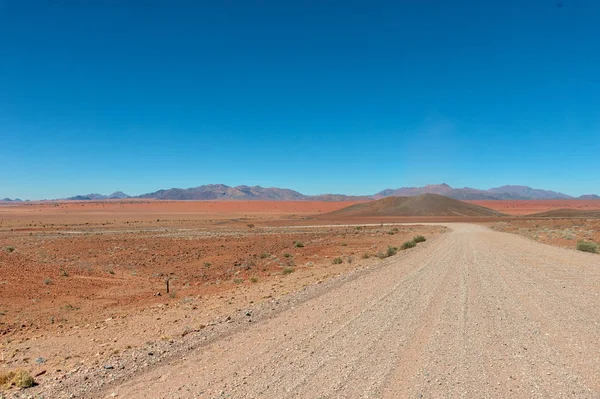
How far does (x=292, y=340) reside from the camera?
26.3ft

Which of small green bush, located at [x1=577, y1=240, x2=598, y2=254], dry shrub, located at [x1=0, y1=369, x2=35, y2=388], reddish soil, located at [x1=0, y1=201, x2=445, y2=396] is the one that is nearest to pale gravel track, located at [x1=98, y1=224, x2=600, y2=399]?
dry shrub, located at [x1=0, y1=369, x2=35, y2=388]

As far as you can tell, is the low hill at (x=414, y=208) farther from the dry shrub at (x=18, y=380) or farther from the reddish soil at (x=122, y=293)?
the dry shrub at (x=18, y=380)

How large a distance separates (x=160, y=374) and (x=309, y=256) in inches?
850

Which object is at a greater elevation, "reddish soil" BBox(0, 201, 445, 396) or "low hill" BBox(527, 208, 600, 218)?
"low hill" BBox(527, 208, 600, 218)

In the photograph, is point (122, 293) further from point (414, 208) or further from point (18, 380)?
point (414, 208)

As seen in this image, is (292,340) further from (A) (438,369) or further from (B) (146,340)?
(B) (146,340)

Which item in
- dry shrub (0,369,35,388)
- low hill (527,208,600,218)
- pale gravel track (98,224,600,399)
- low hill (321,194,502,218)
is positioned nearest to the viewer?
pale gravel track (98,224,600,399)

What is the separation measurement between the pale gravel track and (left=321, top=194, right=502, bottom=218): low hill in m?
94.8

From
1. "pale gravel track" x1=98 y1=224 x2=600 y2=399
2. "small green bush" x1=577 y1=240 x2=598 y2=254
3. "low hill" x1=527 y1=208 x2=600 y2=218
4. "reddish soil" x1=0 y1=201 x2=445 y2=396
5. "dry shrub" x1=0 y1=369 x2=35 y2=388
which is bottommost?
"reddish soil" x1=0 y1=201 x2=445 y2=396

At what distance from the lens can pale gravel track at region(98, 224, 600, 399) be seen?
224 inches

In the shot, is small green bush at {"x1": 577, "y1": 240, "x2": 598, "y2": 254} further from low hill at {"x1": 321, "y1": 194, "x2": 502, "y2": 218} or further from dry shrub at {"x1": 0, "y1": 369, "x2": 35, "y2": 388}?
low hill at {"x1": 321, "y1": 194, "x2": 502, "y2": 218}

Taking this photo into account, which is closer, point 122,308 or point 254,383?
point 254,383

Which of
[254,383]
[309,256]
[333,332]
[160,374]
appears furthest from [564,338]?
[309,256]

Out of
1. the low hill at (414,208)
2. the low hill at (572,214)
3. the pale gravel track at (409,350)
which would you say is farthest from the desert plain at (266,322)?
the low hill at (414,208)
